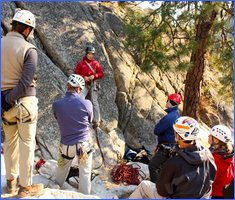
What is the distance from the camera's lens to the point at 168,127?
23.1ft

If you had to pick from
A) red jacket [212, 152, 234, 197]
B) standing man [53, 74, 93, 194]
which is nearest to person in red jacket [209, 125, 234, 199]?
red jacket [212, 152, 234, 197]

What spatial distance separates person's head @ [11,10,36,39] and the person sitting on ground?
8.14ft

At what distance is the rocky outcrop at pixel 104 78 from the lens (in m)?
9.77

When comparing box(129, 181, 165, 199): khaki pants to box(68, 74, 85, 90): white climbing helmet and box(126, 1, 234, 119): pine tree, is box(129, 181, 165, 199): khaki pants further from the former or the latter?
box(126, 1, 234, 119): pine tree

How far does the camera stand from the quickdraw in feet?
29.0

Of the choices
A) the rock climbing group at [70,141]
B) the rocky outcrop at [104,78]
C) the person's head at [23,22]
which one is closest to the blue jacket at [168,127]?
the rock climbing group at [70,141]

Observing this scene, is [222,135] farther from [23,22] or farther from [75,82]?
[23,22]

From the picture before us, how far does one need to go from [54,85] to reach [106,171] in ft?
8.80

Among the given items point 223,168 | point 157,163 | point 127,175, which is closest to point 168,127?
point 157,163

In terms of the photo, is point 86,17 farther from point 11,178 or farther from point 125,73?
point 11,178

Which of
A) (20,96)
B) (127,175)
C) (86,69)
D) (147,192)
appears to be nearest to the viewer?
(20,96)

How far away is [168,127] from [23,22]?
344cm

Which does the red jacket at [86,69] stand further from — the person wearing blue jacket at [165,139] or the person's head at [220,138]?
the person's head at [220,138]

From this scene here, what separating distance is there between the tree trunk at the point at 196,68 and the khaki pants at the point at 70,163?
5576 mm
